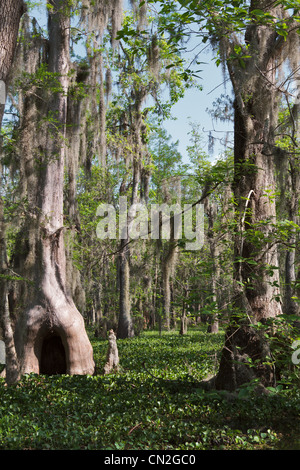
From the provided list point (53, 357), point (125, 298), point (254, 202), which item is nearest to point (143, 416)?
point (254, 202)

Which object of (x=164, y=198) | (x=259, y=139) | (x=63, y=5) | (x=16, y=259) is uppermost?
(x=63, y=5)

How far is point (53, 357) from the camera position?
8.91 metres

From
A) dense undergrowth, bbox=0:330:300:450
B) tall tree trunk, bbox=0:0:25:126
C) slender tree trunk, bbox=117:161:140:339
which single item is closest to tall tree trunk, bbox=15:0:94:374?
dense undergrowth, bbox=0:330:300:450

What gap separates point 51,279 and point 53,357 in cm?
172

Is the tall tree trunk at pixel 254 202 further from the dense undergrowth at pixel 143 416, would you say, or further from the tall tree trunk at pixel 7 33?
the tall tree trunk at pixel 7 33

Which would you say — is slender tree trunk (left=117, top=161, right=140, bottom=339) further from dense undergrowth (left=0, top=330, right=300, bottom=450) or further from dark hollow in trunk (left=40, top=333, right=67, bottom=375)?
dense undergrowth (left=0, top=330, right=300, bottom=450)

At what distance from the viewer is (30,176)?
8.78 metres

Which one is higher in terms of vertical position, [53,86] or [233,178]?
[53,86]

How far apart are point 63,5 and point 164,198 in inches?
221

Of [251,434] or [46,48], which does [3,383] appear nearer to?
[251,434]

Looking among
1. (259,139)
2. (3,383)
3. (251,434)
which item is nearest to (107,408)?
(251,434)

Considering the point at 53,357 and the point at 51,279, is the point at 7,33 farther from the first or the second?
the point at 53,357

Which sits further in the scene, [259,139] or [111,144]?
[111,144]

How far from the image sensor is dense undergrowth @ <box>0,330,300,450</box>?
443cm
